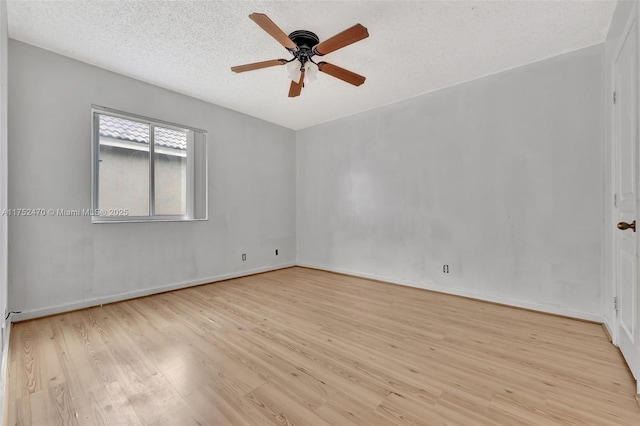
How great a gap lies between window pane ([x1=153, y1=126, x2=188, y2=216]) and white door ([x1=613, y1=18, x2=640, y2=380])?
4561 millimetres

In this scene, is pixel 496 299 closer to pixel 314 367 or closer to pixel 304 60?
pixel 314 367

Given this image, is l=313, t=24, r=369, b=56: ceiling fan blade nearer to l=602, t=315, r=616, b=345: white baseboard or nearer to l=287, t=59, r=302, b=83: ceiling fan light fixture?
l=287, t=59, r=302, b=83: ceiling fan light fixture

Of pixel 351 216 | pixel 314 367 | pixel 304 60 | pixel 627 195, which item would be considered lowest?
pixel 314 367

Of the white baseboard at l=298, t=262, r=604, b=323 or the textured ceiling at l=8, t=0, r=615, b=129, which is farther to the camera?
the white baseboard at l=298, t=262, r=604, b=323

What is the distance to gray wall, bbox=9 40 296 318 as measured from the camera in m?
2.72

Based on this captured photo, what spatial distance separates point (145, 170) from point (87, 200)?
2.39 ft

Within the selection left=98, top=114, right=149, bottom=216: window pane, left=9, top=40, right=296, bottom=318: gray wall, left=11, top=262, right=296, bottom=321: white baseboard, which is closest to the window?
left=98, top=114, right=149, bottom=216: window pane

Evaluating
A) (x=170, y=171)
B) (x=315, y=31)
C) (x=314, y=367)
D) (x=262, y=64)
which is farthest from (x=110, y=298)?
(x=315, y=31)

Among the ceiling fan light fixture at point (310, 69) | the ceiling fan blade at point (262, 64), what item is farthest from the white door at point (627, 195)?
the ceiling fan blade at point (262, 64)

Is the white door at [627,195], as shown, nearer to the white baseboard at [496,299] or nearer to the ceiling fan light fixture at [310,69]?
the white baseboard at [496,299]

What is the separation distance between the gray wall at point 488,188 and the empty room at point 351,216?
0.02 metres

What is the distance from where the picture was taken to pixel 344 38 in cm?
209

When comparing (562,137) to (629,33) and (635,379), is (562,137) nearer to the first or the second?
(629,33)

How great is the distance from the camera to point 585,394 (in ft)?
5.34
